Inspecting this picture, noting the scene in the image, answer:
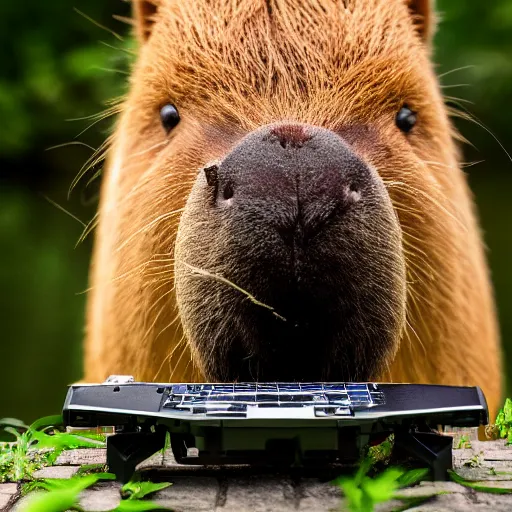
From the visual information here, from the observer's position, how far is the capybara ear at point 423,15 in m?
3.31

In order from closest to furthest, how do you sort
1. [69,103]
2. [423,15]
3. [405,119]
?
[405,119] → [423,15] → [69,103]

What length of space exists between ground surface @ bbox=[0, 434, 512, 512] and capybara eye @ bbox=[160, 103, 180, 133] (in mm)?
1179

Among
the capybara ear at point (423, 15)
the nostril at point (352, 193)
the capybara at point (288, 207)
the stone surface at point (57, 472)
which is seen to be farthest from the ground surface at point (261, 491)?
the capybara ear at point (423, 15)

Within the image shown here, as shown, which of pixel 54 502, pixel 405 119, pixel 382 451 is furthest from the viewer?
pixel 405 119

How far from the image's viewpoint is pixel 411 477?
2.14m

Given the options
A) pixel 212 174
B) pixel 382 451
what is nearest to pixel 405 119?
pixel 212 174

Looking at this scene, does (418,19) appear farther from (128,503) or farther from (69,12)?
(69,12)

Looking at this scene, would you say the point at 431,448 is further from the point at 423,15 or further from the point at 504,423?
the point at 423,15

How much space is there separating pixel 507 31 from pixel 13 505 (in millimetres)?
16992

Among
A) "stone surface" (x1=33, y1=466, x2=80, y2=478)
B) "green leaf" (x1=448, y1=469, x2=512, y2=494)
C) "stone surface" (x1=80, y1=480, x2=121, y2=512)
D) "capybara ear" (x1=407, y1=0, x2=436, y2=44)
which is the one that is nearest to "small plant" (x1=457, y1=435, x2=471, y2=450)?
"green leaf" (x1=448, y1=469, x2=512, y2=494)

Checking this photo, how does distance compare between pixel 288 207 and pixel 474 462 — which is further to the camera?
pixel 474 462

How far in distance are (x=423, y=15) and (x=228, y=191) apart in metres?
1.48

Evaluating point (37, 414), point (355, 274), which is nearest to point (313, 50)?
point (355, 274)

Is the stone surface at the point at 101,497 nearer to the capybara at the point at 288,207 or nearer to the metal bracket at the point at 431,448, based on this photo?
the capybara at the point at 288,207
